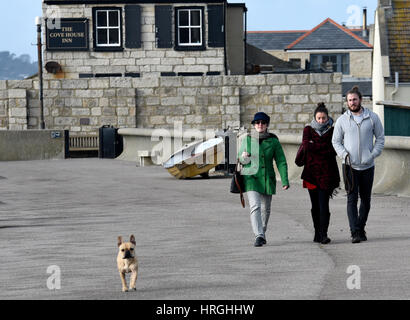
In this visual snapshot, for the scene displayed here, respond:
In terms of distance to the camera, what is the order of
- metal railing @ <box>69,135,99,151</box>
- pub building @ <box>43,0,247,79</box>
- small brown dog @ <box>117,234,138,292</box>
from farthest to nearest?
1. pub building @ <box>43,0,247,79</box>
2. metal railing @ <box>69,135,99,151</box>
3. small brown dog @ <box>117,234,138,292</box>

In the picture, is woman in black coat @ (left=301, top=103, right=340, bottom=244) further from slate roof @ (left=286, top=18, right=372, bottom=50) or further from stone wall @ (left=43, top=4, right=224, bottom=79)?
slate roof @ (left=286, top=18, right=372, bottom=50)

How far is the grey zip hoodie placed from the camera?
1096 cm

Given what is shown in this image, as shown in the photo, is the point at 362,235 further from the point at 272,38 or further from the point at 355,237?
the point at 272,38

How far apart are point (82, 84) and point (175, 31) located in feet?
22.9

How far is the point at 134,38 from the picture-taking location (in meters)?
41.3

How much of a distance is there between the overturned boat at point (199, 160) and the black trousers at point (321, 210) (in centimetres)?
962

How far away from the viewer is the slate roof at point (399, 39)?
36.7 m

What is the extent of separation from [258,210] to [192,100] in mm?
25325

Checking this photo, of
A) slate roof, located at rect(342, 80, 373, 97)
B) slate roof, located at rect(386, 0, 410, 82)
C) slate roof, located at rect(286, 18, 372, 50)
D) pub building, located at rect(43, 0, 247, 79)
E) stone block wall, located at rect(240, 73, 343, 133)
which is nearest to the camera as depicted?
Result: stone block wall, located at rect(240, 73, 343, 133)

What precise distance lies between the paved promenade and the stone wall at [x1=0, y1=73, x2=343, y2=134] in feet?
56.4

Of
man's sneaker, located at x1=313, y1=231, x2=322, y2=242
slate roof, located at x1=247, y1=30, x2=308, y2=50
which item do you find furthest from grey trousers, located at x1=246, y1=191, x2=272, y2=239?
slate roof, located at x1=247, y1=30, x2=308, y2=50

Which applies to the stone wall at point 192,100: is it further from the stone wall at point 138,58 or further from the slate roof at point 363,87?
the slate roof at point 363,87
